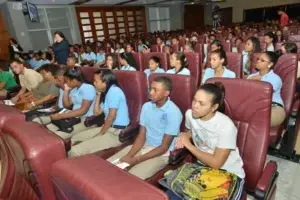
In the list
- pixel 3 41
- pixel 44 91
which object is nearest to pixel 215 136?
pixel 44 91

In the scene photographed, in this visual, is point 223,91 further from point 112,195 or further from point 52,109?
point 52,109

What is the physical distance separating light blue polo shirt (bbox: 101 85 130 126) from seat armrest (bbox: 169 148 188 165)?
2.51 feet

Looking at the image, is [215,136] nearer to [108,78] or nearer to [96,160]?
[96,160]

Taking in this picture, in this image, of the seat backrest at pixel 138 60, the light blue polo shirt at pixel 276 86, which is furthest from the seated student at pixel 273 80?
the seat backrest at pixel 138 60

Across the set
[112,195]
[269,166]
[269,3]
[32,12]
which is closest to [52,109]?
[269,166]

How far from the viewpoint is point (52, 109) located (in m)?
2.82

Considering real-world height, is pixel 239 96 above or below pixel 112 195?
below

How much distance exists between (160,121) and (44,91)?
6.98 feet

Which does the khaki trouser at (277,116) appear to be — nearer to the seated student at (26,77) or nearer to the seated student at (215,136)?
the seated student at (215,136)

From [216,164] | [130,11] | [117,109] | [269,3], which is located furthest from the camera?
[269,3]

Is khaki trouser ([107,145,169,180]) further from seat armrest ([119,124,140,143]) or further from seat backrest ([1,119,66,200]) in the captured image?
seat backrest ([1,119,66,200])

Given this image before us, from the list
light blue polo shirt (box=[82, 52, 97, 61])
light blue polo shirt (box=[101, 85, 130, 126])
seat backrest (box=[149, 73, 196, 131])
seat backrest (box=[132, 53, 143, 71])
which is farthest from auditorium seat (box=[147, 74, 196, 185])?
light blue polo shirt (box=[82, 52, 97, 61])

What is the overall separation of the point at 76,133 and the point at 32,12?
24.3 ft

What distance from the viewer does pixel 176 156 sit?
141cm
